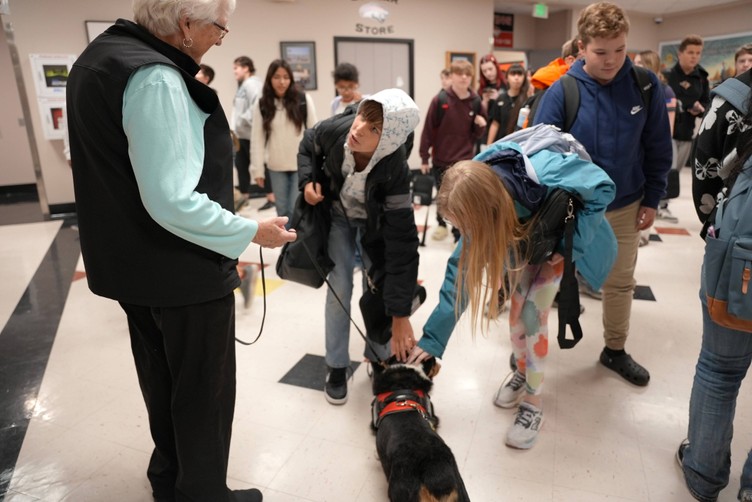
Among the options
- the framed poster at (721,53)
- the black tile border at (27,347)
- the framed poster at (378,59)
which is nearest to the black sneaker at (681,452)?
the black tile border at (27,347)

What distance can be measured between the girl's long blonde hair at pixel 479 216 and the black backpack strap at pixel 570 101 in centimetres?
68

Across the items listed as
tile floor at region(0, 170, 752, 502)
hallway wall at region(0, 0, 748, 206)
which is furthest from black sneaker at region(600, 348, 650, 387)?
hallway wall at region(0, 0, 748, 206)

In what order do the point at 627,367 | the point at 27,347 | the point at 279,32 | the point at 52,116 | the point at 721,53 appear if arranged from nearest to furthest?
the point at 627,367 → the point at 27,347 → the point at 52,116 → the point at 279,32 → the point at 721,53

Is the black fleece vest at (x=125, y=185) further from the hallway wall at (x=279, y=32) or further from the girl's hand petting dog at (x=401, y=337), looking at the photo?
the hallway wall at (x=279, y=32)

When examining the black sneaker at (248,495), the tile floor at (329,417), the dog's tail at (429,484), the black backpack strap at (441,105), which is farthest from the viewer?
the black backpack strap at (441,105)

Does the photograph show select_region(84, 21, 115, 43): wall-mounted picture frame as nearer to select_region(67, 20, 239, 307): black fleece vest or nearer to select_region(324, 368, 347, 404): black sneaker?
select_region(324, 368, 347, 404): black sneaker

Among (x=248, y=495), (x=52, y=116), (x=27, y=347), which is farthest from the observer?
(x=52, y=116)

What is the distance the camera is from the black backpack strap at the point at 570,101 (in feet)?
6.36

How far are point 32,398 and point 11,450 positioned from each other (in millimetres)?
361

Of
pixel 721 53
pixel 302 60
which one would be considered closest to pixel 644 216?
pixel 302 60

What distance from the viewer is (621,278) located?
2139mm

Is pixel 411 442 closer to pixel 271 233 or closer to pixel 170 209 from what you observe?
pixel 271 233

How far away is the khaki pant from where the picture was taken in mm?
2059

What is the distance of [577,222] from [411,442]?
2.76 ft
